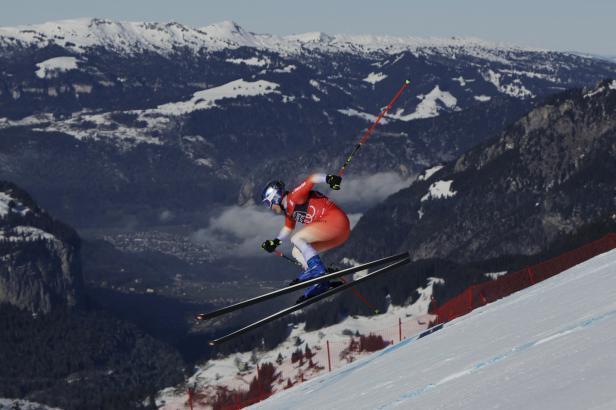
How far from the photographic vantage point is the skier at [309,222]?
109 feet

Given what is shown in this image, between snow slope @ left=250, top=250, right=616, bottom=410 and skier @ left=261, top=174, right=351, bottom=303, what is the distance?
13.9 feet

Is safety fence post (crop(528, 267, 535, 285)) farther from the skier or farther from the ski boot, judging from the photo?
the skier

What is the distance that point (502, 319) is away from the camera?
35812 millimetres

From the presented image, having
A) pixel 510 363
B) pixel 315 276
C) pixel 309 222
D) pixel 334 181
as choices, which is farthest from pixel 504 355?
pixel 309 222

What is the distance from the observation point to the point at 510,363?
81.8ft

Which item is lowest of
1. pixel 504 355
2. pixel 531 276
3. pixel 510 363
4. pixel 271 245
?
pixel 510 363

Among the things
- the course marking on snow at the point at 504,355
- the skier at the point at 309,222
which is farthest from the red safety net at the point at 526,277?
the course marking on snow at the point at 504,355

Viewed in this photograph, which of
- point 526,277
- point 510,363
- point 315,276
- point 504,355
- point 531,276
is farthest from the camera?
point 526,277

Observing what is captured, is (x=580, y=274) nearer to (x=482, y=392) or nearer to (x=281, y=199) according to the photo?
(x=281, y=199)

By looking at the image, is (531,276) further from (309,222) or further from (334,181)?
(334,181)

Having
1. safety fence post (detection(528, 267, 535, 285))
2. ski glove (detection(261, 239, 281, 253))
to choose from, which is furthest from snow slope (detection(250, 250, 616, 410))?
safety fence post (detection(528, 267, 535, 285))

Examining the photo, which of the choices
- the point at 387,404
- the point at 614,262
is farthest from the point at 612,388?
the point at 614,262

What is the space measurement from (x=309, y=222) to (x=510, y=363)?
10692mm

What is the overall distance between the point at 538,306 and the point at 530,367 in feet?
42.1
